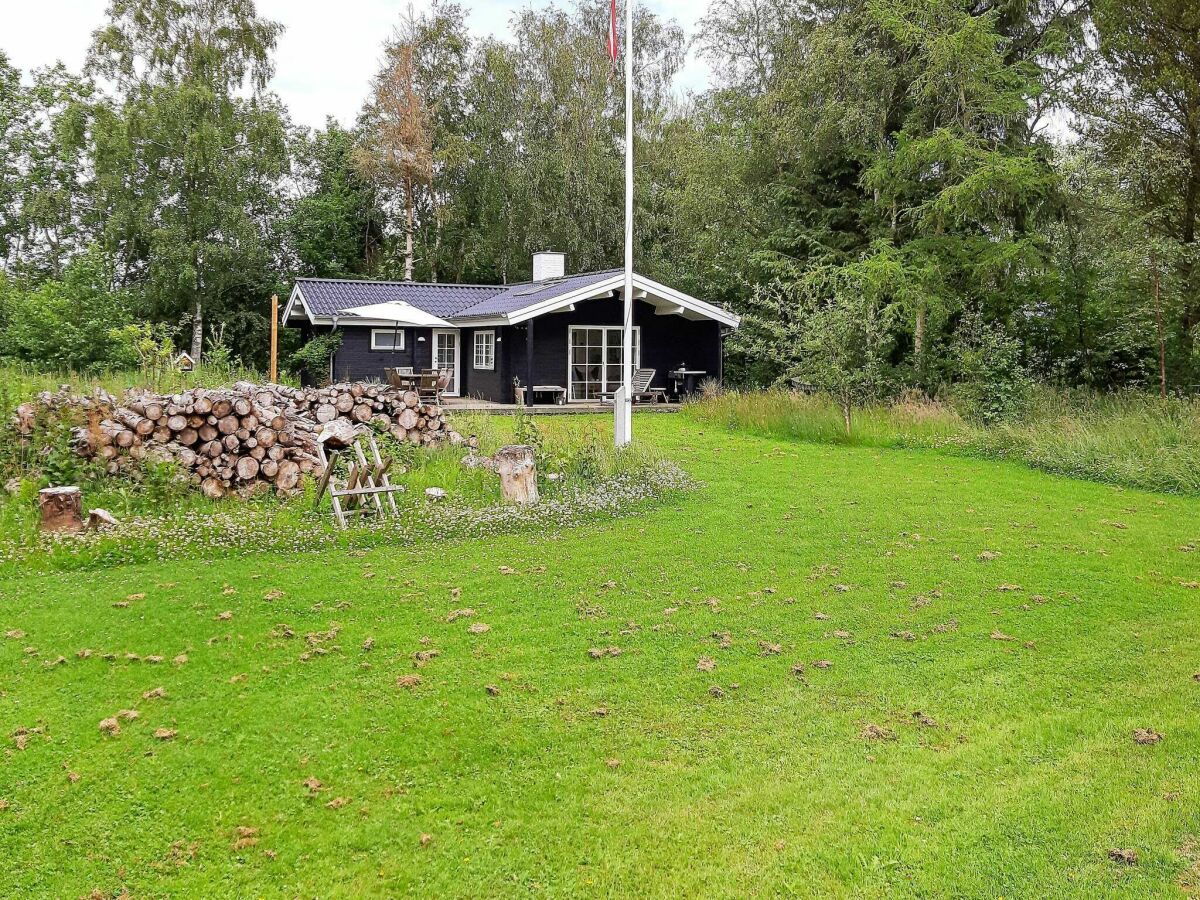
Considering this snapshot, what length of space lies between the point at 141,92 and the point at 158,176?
103 inches

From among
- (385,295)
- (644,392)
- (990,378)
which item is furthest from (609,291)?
(990,378)

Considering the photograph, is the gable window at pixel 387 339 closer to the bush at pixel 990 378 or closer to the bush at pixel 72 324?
the bush at pixel 72 324

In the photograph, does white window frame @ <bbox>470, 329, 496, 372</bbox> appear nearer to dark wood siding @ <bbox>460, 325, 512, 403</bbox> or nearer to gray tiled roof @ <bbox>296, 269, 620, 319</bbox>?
dark wood siding @ <bbox>460, 325, 512, 403</bbox>

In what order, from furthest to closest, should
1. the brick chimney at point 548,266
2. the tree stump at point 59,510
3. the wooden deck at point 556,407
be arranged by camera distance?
the brick chimney at point 548,266 < the wooden deck at point 556,407 < the tree stump at point 59,510

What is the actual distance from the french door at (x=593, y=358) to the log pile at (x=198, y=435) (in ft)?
44.4

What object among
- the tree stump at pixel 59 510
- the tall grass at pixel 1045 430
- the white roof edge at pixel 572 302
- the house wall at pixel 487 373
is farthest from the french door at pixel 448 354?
the tree stump at pixel 59 510

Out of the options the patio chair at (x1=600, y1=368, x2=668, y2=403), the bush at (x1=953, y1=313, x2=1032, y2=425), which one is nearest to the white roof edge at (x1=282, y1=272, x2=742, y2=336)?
the patio chair at (x1=600, y1=368, x2=668, y2=403)

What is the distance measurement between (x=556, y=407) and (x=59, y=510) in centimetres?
1375

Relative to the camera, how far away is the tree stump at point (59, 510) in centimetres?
695

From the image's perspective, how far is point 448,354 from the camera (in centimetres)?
2398

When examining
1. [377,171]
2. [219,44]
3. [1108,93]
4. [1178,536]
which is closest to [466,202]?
[377,171]

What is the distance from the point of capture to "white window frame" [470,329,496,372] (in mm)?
22709

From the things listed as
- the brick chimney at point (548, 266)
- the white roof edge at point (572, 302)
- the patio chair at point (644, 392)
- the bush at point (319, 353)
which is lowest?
the patio chair at point (644, 392)

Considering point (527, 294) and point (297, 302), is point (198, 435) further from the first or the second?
point (297, 302)
